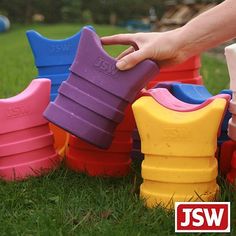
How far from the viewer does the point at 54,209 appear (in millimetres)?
1486

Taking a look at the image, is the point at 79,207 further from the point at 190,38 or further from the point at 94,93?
the point at 190,38

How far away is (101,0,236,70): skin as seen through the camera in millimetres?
1558

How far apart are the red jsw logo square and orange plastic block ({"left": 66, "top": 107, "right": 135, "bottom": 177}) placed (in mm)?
545

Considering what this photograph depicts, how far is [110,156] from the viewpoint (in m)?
1.85

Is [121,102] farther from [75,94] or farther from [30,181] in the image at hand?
[30,181]

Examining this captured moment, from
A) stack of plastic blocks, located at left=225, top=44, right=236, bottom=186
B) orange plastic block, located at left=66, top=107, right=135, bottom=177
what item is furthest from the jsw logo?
stack of plastic blocks, located at left=225, top=44, right=236, bottom=186

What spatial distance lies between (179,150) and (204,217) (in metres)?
0.24

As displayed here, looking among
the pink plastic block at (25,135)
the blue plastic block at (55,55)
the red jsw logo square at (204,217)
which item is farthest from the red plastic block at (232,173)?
the blue plastic block at (55,55)

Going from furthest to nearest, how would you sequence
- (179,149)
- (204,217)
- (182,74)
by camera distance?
(182,74) → (179,149) → (204,217)

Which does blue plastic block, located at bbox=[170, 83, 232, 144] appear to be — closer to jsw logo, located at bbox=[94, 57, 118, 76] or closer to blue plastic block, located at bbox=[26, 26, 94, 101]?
jsw logo, located at bbox=[94, 57, 118, 76]

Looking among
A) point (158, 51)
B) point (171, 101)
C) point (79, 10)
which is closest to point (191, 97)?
point (171, 101)

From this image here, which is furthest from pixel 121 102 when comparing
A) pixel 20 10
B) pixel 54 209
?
pixel 20 10

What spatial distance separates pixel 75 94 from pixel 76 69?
84 millimetres

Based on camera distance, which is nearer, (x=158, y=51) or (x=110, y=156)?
(x=158, y=51)
